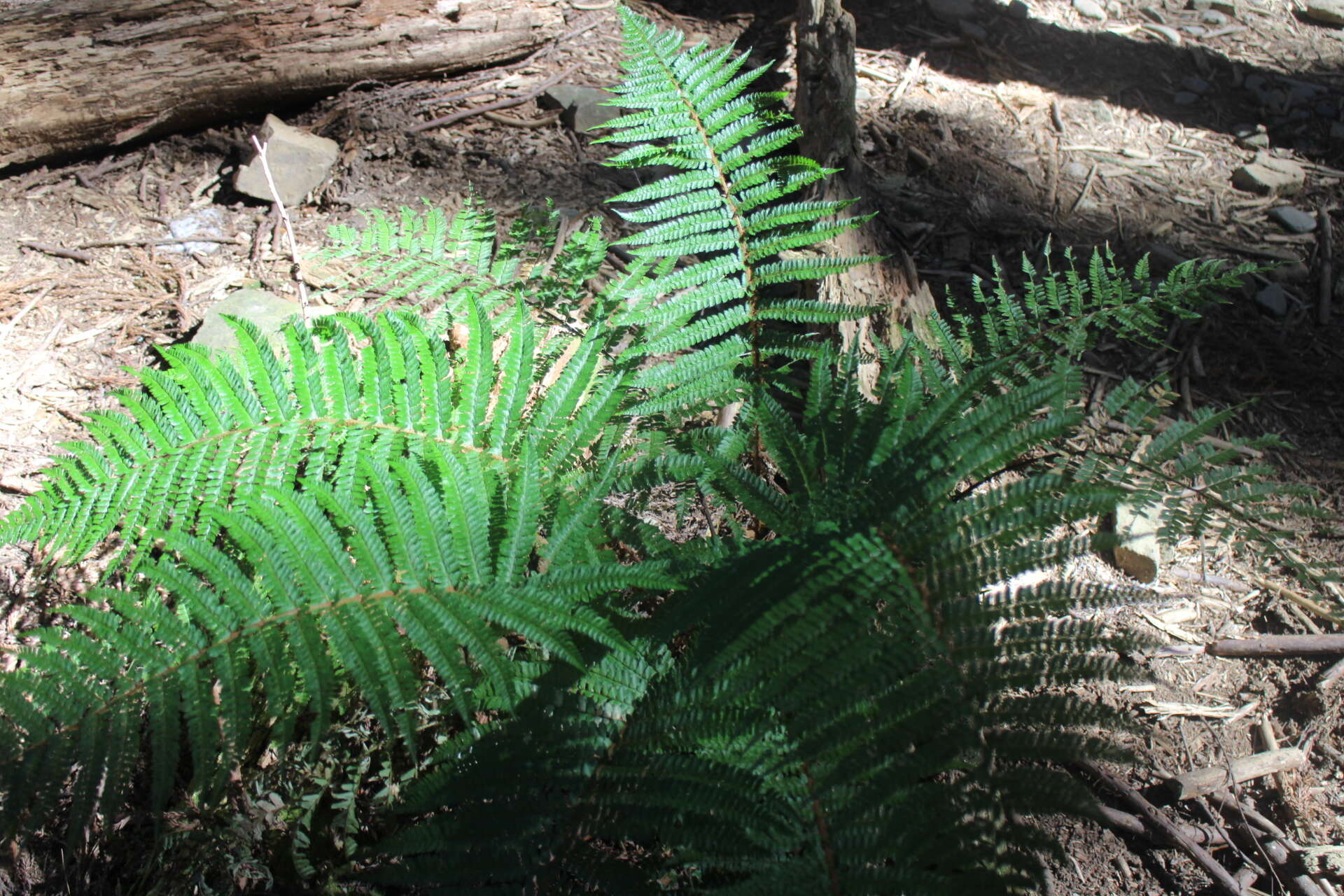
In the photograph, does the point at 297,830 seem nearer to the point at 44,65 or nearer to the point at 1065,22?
the point at 44,65

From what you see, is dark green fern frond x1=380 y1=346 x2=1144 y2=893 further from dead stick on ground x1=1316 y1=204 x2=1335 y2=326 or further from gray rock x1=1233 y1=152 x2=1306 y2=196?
gray rock x1=1233 y1=152 x2=1306 y2=196

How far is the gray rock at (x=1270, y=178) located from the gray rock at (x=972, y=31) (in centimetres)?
135

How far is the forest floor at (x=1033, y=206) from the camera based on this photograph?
1.98 metres

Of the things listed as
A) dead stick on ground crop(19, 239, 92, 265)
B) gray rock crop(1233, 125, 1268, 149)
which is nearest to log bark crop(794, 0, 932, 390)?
gray rock crop(1233, 125, 1268, 149)

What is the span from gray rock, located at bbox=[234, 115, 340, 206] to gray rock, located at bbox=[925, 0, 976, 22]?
293 centimetres

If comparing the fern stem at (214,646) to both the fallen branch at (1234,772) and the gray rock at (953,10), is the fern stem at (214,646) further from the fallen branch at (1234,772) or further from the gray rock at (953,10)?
the gray rock at (953,10)

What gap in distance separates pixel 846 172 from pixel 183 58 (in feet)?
8.59

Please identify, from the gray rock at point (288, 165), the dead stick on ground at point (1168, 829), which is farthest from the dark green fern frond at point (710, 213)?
the gray rock at point (288, 165)

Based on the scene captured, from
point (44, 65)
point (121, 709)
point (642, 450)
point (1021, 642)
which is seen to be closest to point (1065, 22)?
point (642, 450)

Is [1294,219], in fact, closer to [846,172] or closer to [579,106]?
[846,172]

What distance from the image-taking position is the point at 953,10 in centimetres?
420

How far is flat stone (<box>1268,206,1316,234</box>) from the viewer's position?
3.15 m

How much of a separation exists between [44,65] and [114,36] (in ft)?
0.89

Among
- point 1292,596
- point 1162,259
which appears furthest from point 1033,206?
point 1292,596
